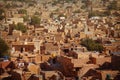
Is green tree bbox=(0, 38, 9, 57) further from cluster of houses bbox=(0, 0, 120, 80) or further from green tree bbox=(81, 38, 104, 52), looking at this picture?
green tree bbox=(81, 38, 104, 52)

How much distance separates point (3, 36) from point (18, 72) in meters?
10.1

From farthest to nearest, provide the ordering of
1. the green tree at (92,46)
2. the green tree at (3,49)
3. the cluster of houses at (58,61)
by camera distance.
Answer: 1. the green tree at (92,46)
2. the green tree at (3,49)
3. the cluster of houses at (58,61)

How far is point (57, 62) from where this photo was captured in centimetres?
1546

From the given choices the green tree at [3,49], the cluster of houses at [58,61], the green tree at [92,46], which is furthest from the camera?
the green tree at [92,46]

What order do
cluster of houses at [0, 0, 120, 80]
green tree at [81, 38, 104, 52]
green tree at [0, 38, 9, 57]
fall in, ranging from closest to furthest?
cluster of houses at [0, 0, 120, 80], green tree at [0, 38, 9, 57], green tree at [81, 38, 104, 52]

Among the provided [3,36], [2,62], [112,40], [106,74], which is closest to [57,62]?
[2,62]

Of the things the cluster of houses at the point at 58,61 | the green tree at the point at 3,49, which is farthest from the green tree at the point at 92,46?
the green tree at the point at 3,49

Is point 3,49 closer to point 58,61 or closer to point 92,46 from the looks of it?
point 58,61

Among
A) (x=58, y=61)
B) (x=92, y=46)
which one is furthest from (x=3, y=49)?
(x=92, y=46)

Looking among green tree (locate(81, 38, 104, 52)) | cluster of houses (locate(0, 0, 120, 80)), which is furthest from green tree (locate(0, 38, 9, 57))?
green tree (locate(81, 38, 104, 52))

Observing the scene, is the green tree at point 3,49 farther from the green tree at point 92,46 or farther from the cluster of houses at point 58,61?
the green tree at point 92,46

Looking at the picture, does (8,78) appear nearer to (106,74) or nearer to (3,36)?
(106,74)

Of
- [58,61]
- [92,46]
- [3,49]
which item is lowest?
[92,46]

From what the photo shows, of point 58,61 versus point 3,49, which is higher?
point 3,49
